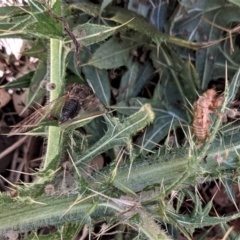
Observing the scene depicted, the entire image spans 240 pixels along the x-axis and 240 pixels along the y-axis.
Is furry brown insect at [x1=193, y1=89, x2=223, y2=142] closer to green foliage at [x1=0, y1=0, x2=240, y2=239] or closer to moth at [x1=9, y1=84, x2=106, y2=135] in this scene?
green foliage at [x1=0, y1=0, x2=240, y2=239]

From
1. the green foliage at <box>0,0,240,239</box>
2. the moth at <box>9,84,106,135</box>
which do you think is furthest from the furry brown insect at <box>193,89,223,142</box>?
the moth at <box>9,84,106,135</box>

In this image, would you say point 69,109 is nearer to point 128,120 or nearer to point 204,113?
point 128,120

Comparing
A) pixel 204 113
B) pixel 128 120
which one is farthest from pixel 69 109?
pixel 204 113

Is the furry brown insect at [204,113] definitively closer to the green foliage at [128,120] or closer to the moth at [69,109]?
the green foliage at [128,120]

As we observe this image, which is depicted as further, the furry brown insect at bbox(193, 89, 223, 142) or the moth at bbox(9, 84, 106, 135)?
the furry brown insect at bbox(193, 89, 223, 142)

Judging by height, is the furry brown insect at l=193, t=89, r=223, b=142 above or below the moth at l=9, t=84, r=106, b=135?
below
